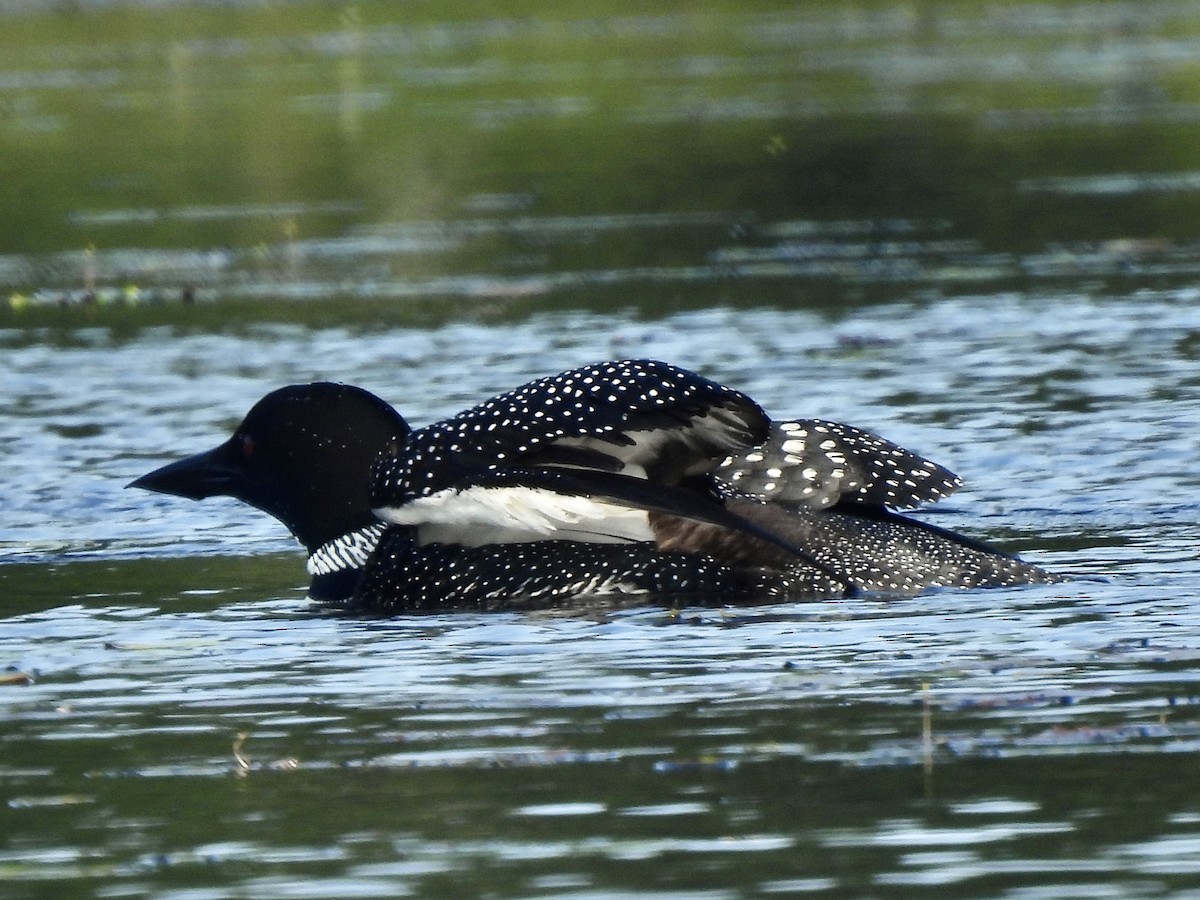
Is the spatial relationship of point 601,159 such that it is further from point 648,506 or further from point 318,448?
point 648,506

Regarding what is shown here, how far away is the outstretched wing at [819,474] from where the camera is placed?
8.37m

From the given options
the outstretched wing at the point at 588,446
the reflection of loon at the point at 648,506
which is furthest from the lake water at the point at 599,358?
the outstretched wing at the point at 588,446

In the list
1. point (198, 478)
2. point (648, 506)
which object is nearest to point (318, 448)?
point (198, 478)

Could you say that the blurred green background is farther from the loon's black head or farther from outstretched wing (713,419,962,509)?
outstretched wing (713,419,962,509)

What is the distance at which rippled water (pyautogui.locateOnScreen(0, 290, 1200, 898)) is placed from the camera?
5.36 meters

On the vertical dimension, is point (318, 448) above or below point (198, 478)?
above

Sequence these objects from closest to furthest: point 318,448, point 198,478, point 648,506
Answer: point 648,506
point 318,448
point 198,478

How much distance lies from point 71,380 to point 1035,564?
6274mm

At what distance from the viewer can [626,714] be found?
6.63 meters

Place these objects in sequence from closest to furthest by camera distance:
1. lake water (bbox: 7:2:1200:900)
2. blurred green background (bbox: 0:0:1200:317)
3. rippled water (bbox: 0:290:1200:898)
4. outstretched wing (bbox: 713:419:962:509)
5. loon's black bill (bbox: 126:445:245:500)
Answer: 1. rippled water (bbox: 0:290:1200:898)
2. lake water (bbox: 7:2:1200:900)
3. outstretched wing (bbox: 713:419:962:509)
4. loon's black bill (bbox: 126:445:245:500)
5. blurred green background (bbox: 0:0:1200:317)

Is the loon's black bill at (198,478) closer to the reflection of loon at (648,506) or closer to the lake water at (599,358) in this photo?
the lake water at (599,358)

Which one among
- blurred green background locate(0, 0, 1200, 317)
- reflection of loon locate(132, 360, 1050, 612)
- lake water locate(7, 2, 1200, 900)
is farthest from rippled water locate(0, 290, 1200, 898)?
blurred green background locate(0, 0, 1200, 317)

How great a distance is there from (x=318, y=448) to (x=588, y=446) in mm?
1352

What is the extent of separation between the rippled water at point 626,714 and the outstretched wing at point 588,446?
0.34 m
